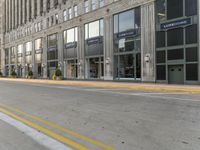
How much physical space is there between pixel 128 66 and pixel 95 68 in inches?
274

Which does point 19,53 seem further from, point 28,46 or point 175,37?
point 175,37

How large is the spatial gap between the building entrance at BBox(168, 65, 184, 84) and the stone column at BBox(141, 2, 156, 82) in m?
1.85

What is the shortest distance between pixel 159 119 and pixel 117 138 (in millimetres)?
2537

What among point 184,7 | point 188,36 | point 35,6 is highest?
point 35,6

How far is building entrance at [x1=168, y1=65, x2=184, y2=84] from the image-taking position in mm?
23281

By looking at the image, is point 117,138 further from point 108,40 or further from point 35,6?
point 35,6

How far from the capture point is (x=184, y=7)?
22.8 meters

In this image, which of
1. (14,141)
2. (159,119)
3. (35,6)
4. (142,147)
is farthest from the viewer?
A: (35,6)

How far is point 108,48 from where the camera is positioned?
102 feet

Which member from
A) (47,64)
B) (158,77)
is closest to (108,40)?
(158,77)

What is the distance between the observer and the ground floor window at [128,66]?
27.2m

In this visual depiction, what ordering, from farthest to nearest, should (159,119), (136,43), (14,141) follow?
(136,43)
(159,119)
(14,141)

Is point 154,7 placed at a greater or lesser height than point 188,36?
greater

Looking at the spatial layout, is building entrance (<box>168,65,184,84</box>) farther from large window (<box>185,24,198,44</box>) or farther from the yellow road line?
the yellow road line
